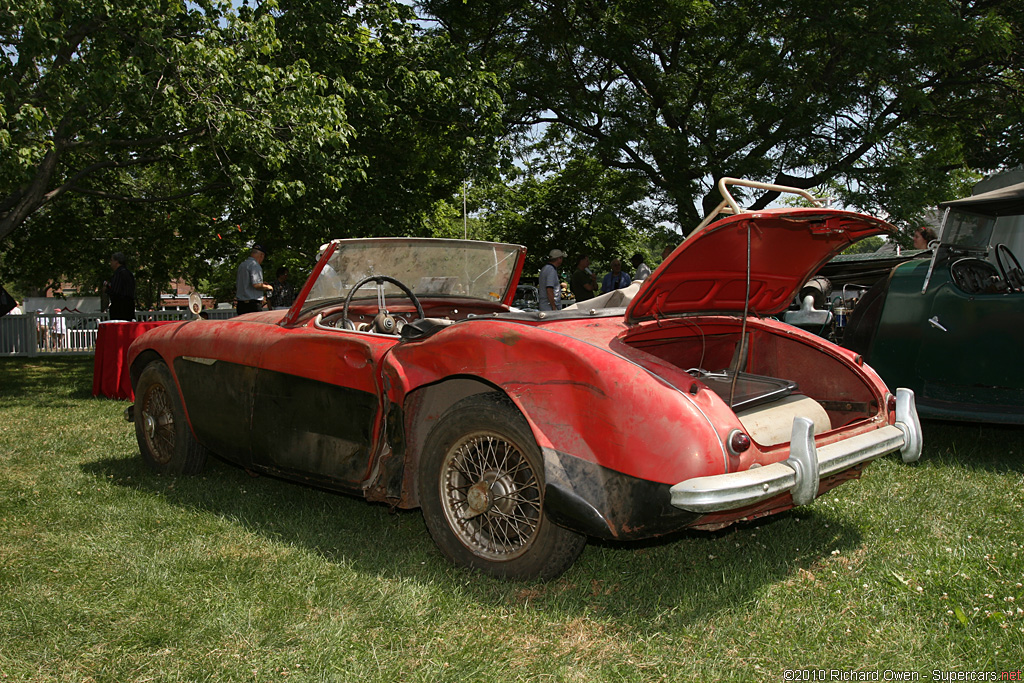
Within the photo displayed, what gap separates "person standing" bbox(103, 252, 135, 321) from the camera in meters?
11.3

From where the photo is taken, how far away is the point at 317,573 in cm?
346

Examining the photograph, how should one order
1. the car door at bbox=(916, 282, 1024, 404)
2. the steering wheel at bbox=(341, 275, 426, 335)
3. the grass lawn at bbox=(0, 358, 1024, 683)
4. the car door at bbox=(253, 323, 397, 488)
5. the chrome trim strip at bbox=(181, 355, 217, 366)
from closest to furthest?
1. the grass lawn at bbox=(0, 358, 1024, 683)
2. the car door at bbox=(253, 323, 397, 488)
3. the steering wheel at bbox=(341, 275, 426, 335)
4. the chrome trim strip at bbox=(181, 355, 217, 366)
5. the car door at bbox=(916, 282, 1024, 404)

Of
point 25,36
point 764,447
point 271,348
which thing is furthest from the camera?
point 25,36

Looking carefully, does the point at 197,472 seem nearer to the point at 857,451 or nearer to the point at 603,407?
the point at 603,407

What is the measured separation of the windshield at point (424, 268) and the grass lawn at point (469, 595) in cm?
129

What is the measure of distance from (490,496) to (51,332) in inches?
727

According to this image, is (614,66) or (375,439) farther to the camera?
(614,66)

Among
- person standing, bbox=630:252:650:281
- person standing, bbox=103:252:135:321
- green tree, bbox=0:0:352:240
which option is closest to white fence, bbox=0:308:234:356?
green tree, bbox=0:0:352:240

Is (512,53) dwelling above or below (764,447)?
above

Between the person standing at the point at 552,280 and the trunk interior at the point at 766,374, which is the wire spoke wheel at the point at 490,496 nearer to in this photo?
the trunk interior at the point at 766,374

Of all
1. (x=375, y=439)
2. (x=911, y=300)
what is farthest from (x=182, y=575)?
(x=911, y=300)

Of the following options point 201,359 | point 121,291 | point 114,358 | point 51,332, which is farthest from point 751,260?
point 51,332

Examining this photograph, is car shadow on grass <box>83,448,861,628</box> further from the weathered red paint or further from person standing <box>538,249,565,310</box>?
person standing <box>538,249,565,310</box>

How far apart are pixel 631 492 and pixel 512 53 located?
15274 millimetres
